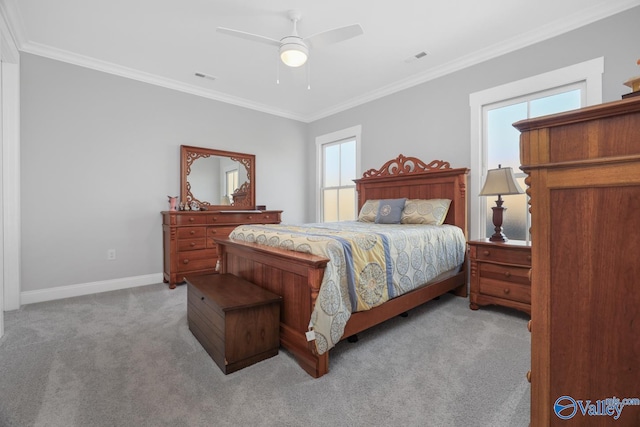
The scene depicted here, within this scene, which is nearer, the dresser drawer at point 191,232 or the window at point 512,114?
the window at point 512,114

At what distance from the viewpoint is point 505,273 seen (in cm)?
264

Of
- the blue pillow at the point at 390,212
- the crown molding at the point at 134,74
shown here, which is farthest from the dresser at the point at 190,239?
the blue pillow at the point at 390,212

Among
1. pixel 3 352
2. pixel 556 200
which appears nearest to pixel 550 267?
pixel 556 200

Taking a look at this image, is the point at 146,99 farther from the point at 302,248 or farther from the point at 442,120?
the point at 442,120

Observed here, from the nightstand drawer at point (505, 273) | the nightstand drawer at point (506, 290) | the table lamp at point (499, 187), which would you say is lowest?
the nightstand drawer at point (506, 290)

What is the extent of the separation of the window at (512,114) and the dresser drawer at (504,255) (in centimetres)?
61

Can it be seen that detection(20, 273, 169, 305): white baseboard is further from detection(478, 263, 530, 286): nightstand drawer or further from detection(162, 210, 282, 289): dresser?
detection(478, 263, 530, 286): nightstand drawer

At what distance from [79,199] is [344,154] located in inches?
148

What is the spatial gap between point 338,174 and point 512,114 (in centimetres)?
273

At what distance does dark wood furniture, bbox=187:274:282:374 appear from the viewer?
1.76 meters

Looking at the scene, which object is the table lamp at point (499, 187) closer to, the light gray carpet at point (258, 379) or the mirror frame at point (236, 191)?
the light gray carpet at point (258, 379)

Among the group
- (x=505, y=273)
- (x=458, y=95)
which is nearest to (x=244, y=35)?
(x=458, y=95)

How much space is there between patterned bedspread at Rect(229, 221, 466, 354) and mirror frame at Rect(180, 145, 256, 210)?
5.84ft

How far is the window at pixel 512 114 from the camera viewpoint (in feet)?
8.85
